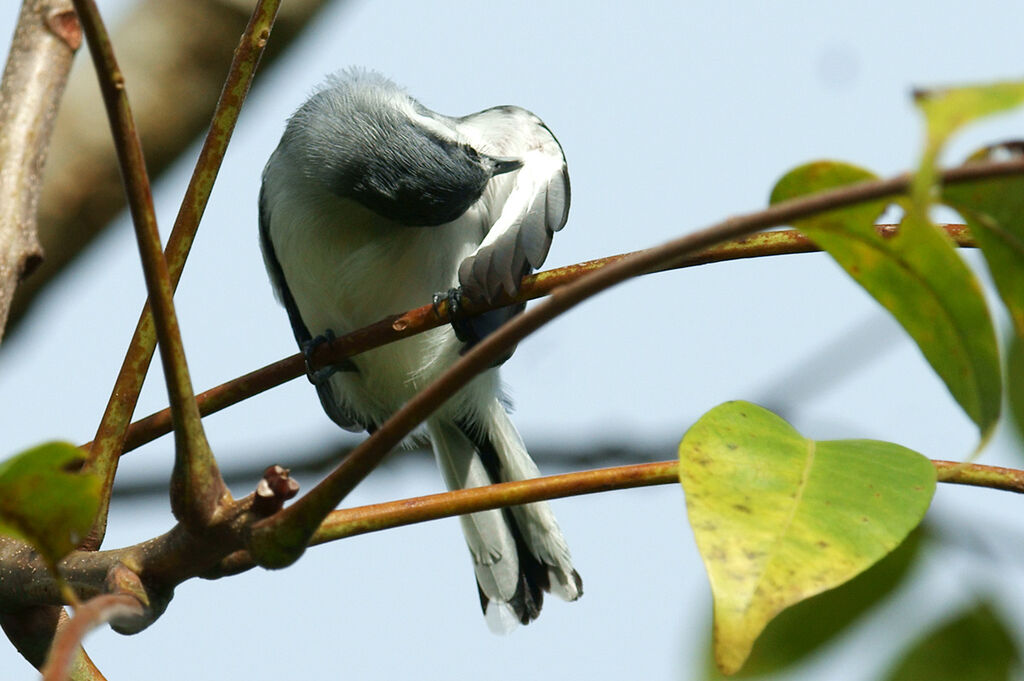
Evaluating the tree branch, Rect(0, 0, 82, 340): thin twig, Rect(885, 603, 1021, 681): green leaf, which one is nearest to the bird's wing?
Rect(0, 0, 82, 340): thin twig

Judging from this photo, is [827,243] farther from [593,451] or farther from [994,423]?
[593,451]

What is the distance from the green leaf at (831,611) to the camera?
1.00 m

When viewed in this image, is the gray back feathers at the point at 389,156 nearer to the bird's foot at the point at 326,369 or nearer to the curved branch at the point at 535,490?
the bird's foot at the point at 326,369

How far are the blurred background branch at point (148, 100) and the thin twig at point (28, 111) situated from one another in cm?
148

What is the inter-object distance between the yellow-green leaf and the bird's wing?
1211mm

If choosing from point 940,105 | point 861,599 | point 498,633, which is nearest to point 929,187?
point 940,105

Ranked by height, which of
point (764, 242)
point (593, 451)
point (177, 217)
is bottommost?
point (593, 451)

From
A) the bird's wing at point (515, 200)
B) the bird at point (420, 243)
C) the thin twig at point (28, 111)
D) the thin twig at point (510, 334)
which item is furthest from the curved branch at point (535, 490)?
the bird at point (420, 243)

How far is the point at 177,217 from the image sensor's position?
1262 mm

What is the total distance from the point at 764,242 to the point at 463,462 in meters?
1.62

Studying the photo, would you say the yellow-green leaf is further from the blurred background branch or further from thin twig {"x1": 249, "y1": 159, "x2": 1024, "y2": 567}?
the blurred background branch

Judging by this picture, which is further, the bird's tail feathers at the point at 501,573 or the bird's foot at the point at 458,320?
the bird's tail feathers at the point at 501,573

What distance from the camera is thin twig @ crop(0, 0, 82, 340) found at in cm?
136

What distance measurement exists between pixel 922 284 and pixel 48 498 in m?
0.63
